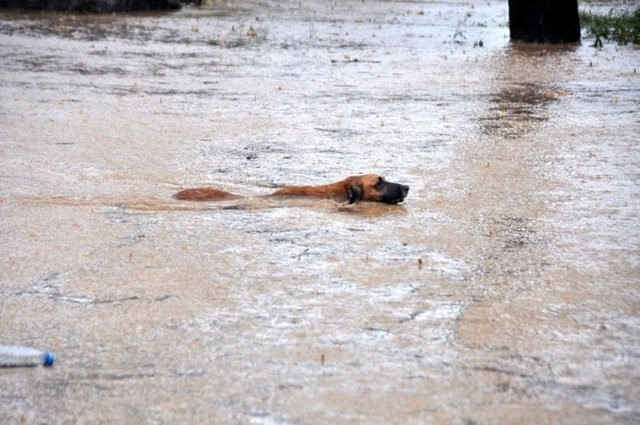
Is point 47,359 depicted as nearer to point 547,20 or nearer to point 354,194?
point 354,194

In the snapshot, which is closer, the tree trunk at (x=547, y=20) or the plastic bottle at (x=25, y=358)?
the plastic bottle at (x=25, y=358)

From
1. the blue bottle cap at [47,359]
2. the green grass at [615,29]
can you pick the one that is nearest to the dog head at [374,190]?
the blue bottle cap at [47,359]

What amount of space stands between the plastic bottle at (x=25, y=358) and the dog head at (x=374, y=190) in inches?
82.8

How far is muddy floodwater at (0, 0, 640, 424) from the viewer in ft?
9.35

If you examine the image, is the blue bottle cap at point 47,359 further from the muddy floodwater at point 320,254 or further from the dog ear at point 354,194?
the dog ear at point 354,194

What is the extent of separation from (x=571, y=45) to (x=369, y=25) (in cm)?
370

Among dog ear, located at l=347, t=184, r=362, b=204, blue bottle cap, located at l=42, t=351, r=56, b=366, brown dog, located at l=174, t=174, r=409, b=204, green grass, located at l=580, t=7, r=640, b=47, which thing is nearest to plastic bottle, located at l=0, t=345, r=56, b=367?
blue bottle cap, located at l=42, t=351, r=56, b=366

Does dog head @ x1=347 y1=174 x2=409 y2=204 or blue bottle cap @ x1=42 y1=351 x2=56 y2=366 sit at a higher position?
dog head @ x1=347 y1=174 x2=409 y2=204

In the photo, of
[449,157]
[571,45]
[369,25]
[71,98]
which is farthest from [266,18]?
[449,157]

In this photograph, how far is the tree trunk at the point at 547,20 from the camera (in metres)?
11.9

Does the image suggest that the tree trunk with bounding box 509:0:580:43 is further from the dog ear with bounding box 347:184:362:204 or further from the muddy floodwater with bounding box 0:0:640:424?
the dog ear with bounding box 347:184:362:204

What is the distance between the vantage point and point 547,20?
39.1 ft

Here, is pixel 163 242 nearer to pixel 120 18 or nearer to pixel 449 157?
pixel 449 157

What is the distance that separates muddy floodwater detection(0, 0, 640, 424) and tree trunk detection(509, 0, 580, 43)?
3.19 m
